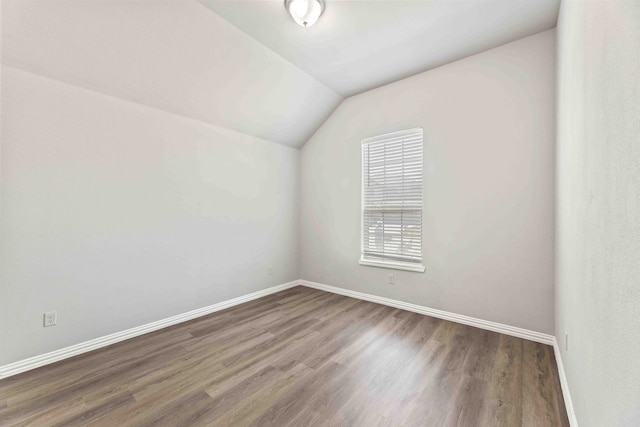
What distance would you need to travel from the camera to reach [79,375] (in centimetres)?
203

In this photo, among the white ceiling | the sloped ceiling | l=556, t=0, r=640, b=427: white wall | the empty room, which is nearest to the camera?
l=556, t=0, r=640, b=427: white wall

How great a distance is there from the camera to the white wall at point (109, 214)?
209cm

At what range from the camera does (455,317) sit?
3.00 meters

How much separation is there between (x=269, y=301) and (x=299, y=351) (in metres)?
1.44

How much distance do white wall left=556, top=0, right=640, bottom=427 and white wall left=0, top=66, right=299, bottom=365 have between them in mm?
3415

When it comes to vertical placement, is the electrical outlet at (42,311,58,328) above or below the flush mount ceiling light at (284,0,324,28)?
below

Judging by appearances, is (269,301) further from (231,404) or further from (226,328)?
(231,404)

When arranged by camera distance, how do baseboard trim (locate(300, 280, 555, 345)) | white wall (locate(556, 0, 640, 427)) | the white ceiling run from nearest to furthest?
1. white wall (locate(556, 0, 640, 427))
2. the white ceiling
3. baseboard trim (locate(300, 280, 555, 345))

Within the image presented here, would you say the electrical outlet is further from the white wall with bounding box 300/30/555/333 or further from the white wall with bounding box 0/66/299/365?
the white wall with bounding box 300/30/555/333

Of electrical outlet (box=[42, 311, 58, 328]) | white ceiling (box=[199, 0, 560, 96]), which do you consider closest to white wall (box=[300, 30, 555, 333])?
white ceiling (box=[199, 0, 560, 96])

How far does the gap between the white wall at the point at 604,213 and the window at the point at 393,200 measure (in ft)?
5.73

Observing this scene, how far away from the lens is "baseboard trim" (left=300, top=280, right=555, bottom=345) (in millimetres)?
2529

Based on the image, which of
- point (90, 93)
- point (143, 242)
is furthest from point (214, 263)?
point (90, 93)

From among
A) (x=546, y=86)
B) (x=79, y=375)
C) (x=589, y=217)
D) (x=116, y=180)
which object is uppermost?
(x=546, y=86)
